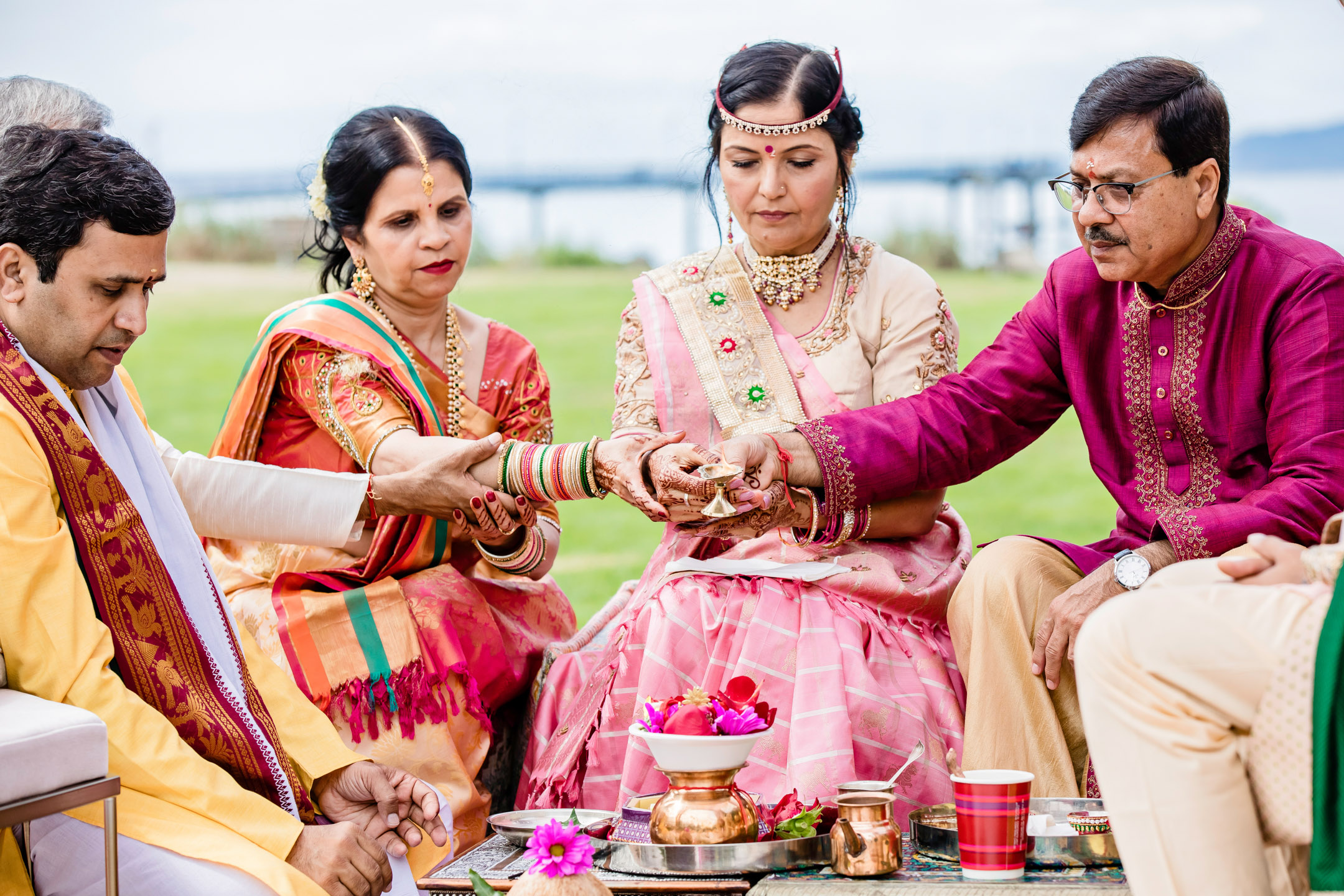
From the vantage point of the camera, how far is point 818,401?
3490 mm

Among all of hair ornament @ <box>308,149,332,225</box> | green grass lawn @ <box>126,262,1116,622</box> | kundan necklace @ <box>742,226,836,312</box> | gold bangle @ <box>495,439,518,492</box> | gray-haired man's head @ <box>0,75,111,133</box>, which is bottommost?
green grass lawn @ <box>126,262,1116,622</box>

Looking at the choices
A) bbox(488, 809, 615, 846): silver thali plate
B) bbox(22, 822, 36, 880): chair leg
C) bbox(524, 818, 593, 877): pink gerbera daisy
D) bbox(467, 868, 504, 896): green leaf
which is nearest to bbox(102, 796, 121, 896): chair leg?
bbox(22, 822, 36, 880): chair leg

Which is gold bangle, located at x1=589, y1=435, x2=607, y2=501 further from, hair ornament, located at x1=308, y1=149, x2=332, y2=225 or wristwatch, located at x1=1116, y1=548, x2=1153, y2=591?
wristwatch, located at x1=1116, y1=548, x2=1153, y2=591

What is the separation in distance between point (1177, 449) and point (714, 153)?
144 cm

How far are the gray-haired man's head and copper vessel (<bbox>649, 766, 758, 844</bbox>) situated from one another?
199cm

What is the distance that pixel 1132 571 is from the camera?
9.23 feet

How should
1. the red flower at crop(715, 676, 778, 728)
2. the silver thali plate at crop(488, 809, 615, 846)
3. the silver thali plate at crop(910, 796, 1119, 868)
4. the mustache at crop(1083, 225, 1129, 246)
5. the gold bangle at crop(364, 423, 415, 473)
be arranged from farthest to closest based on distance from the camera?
the gold bangle at crop(364, 423, 415, 473), the mustache at crop(1083, 225, 1129, 246), the silver thali plate at crop(488, 809, 615, 846), the red flower at crop(715, 676, 778, 728), the silver thali plate at crop(910, 796, 1119, 868)

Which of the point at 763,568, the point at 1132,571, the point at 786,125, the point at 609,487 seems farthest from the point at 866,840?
the point at 786,125

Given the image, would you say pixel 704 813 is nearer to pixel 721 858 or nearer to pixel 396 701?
pixel 721 858

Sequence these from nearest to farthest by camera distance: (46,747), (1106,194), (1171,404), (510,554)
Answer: (46,747) → (1106,194) → (1171,404) → (510,554)

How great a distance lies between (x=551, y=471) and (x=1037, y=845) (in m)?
1.61

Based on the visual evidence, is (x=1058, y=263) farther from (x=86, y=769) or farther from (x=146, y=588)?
(x=86, y=769)

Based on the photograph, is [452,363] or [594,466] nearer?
[594,466]

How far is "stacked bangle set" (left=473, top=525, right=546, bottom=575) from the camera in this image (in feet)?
12.0
